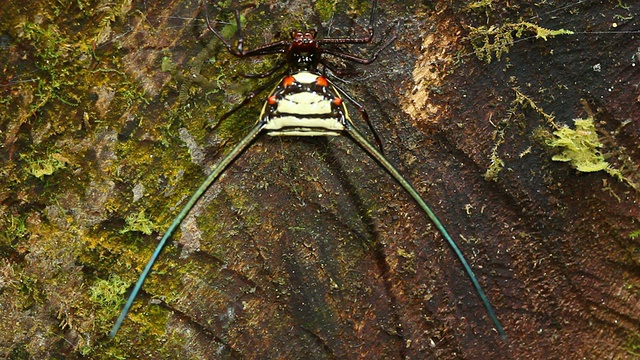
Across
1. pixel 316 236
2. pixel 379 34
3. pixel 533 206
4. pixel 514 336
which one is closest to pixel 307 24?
pixel 379 34

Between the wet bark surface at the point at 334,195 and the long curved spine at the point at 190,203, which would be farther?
the wet bark surface at the point at 334,195

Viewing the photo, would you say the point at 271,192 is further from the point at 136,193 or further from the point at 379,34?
the point at 379,34

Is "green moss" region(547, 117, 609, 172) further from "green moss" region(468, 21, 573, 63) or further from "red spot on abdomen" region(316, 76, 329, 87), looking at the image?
"red spot on abdomen" region(316, 76, 329, 87)

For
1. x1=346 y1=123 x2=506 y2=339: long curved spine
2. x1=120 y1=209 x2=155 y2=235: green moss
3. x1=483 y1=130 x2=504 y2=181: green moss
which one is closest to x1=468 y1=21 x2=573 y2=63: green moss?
x1=483 y1=130 x2=504 y2=181: green moss

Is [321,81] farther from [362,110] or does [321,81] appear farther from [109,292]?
[109,292]

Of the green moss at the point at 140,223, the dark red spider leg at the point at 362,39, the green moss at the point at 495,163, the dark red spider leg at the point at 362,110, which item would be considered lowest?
the green moss at the point at 140,223

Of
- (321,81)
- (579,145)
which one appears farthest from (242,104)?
(579,145)

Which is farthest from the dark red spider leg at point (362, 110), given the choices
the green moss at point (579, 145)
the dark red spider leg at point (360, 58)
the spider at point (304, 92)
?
the green moss at point (579, 145)

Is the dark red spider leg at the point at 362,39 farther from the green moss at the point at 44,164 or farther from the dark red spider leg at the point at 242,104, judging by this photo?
the green moss at the point at 44,164
